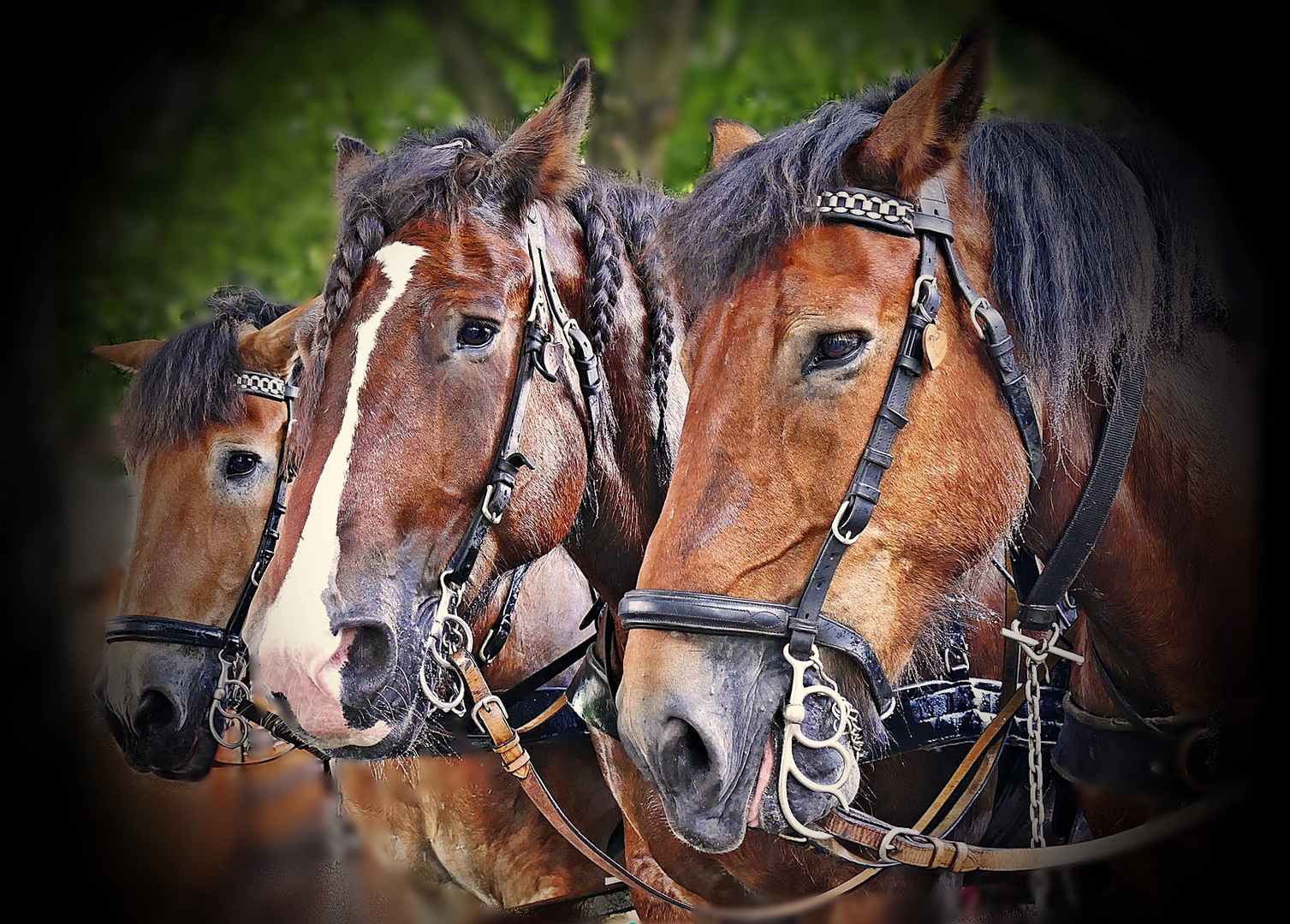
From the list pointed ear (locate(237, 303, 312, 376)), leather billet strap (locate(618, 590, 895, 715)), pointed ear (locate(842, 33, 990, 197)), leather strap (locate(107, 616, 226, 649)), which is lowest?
leather strap (locate(107, 616, 226, 649))

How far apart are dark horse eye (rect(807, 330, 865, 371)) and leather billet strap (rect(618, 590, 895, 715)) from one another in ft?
1.15

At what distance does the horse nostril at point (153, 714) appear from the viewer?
2.39 meters

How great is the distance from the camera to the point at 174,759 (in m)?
2.40

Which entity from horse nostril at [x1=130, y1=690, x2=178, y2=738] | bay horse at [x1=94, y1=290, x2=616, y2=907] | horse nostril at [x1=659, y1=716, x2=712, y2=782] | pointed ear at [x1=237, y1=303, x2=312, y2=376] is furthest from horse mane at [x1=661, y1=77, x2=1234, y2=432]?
horse nostril at [x1=130, y1=690, x2=178, y2=738]

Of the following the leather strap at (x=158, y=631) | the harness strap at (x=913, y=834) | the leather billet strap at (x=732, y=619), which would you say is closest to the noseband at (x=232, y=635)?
the leather strap at (x=158, y=631)

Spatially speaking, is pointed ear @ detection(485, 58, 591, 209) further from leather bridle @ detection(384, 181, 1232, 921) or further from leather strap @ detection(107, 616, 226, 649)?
leather strap @ detection(107, 616, 226, 649)

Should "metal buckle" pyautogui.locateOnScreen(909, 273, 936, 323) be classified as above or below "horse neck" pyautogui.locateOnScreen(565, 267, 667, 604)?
above

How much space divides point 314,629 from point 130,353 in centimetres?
170

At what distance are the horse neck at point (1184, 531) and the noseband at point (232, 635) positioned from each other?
5.82 feet

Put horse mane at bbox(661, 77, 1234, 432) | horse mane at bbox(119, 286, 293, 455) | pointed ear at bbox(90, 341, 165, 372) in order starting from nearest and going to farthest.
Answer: horse mane at bbox(661, 77, 1234, 432), horse mane at bbox(119, 286, 293, 455), pointed ear at bbox(90, 341, 165, 372)

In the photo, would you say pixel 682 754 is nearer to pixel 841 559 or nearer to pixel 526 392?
pixel 841 559

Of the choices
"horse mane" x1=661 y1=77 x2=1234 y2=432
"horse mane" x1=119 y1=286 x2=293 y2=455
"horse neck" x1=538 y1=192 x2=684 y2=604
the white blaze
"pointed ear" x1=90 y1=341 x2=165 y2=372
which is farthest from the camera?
"pointed ear" x1=90 y1=341 x2=165 y2=372

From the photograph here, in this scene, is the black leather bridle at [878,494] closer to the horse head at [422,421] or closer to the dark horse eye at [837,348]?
the dark horse eye at [837,348]

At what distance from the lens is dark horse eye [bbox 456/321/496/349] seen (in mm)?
1896
